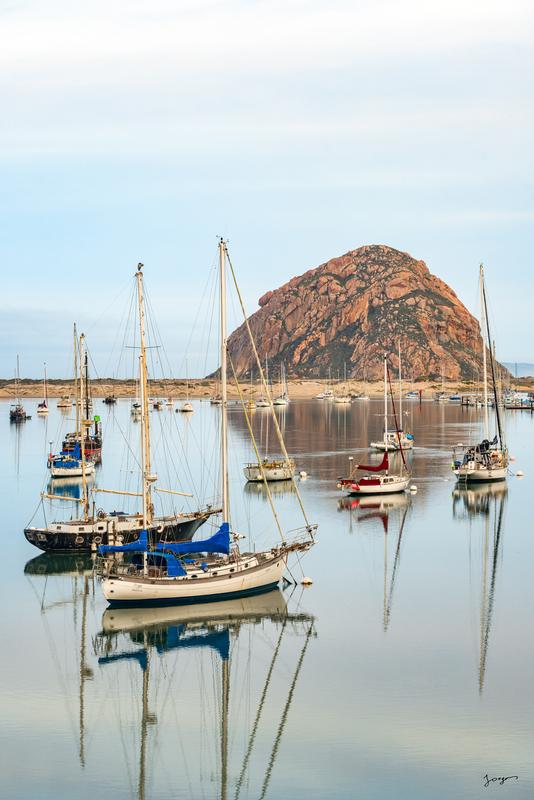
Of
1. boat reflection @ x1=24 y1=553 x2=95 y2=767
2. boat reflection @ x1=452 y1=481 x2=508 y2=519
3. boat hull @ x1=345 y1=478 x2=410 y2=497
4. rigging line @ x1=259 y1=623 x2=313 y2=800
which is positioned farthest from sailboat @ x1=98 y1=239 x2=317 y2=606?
boat hull @ x1=345 y1=478 x2=410 y2=497

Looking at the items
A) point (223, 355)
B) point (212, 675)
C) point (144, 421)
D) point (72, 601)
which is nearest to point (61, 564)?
point (72, 601)

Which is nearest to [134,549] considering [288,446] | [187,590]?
[187,590]

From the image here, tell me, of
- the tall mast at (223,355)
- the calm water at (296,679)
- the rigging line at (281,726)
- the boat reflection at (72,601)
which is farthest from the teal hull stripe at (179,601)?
the rigging line at (281,726)

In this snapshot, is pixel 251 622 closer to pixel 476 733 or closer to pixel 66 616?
pixel 66 616

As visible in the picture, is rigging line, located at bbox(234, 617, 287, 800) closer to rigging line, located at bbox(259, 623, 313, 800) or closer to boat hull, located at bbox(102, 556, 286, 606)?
rigging line, located at bbox(259, 623, 313, 800)

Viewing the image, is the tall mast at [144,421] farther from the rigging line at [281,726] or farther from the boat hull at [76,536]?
the rigging line at [281,726]

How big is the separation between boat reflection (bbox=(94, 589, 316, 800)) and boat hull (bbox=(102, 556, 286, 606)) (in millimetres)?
386

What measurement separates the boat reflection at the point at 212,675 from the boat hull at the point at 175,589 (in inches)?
15.2

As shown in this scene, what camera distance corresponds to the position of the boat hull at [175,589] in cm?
3681

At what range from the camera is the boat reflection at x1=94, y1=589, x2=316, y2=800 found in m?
25.8

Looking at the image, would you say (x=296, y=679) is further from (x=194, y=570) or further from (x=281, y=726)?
(x=194, y=570)

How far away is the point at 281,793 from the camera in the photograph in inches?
933

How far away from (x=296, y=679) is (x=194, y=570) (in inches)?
304

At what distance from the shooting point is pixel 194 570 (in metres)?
37.6
